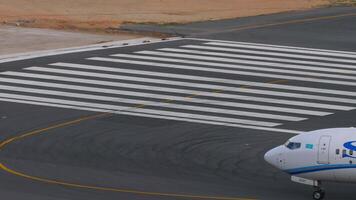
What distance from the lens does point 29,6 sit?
340 feet

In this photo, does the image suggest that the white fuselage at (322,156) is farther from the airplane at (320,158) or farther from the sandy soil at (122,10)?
the sandy soil at (122,10)

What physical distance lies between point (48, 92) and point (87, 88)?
2500 mm

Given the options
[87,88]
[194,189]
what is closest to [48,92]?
[87,88]

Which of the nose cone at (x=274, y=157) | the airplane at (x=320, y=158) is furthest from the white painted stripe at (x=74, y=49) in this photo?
the airplane at (x=320, y=158)

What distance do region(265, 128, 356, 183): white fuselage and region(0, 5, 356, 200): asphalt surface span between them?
3.62ft

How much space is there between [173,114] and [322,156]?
58.7 feet

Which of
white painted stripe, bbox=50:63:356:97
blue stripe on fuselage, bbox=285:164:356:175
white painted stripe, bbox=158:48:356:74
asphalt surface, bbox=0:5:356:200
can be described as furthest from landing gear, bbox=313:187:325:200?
white painted stripe, bbox=158:48:356:74

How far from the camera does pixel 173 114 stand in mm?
62281

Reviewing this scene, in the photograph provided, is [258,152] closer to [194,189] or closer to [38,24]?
[194,189]

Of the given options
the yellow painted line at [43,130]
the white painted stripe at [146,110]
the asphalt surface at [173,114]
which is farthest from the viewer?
the white painted stripe at [146,110]

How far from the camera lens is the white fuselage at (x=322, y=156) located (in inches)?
1766

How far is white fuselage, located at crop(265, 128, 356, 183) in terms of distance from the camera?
147 feet

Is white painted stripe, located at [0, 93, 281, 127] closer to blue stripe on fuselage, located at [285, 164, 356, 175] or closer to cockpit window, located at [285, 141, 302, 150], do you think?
cockpit window, located at [285, 141, 302, 150]

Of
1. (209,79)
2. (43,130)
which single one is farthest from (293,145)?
(209,79)
